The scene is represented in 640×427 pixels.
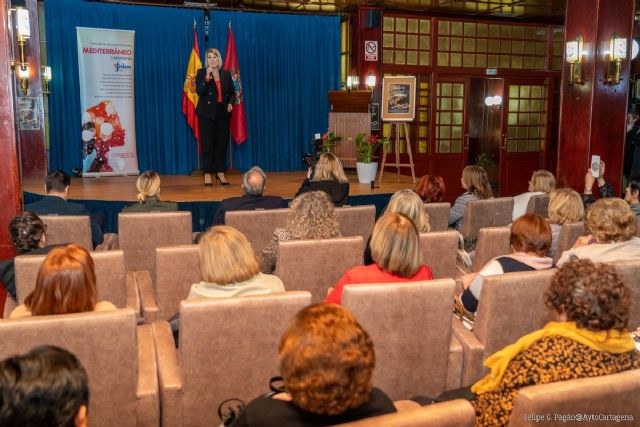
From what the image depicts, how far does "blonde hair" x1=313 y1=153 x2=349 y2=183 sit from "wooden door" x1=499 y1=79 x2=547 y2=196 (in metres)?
7.29

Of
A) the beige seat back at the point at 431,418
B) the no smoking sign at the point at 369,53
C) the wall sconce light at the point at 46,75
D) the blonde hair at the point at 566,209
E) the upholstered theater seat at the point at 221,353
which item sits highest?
the no smoking sign at the point at 369,53

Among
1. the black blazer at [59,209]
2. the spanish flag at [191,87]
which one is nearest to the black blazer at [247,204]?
the black blazer at [59,209]

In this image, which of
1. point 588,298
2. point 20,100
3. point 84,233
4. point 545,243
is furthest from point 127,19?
point 588,298

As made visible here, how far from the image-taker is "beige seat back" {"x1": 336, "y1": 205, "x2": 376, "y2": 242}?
16.0ft

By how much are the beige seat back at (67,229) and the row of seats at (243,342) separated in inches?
69.1

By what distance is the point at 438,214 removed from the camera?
201 inches

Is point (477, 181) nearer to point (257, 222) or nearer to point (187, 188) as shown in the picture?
point (257, 222)

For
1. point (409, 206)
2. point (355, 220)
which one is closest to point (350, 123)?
point (355, 220)

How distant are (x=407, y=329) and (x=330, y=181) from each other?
10.4 feet

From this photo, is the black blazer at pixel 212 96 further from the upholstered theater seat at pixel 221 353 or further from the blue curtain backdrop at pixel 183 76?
the upholstered theater seat at pixel 221 353

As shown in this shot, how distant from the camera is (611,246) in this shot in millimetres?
3453

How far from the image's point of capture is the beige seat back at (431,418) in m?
1.53

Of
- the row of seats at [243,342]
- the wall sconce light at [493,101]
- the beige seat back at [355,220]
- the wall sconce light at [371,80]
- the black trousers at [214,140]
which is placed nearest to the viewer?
the row of seats at [243,342]

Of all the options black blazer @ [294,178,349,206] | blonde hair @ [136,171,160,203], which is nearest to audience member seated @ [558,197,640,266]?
black blazer @ [294,178,349,206]
